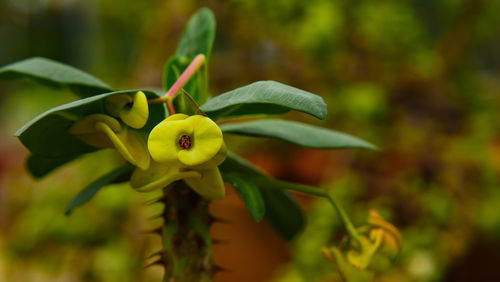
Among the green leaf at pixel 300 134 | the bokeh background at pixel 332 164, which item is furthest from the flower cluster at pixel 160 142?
the bokeh background at pixel 332 164

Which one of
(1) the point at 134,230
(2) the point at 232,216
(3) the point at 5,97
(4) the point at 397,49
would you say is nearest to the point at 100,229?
(1) the point at 134,230

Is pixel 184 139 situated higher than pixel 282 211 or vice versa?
pixel 184 139

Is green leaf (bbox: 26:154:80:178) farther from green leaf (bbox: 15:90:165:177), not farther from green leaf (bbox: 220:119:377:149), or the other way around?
green leaf (bbox: 220:119:377:149)

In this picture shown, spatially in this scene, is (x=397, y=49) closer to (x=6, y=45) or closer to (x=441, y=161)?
(x=441, y=161)

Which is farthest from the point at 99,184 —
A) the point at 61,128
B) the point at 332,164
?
the point at 332,164

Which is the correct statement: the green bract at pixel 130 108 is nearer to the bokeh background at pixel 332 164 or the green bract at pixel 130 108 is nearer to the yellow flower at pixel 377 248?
the yellow flower at pixel 377 248

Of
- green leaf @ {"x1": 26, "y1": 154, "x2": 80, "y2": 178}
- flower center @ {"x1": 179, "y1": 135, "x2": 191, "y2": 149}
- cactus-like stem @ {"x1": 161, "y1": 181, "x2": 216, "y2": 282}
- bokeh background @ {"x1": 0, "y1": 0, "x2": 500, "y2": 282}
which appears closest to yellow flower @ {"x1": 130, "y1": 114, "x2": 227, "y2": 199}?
flower center @ {"x1": 179, "y1": 135, "x2": 191, "y2": 149}

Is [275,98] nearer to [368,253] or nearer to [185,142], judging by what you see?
[185,142]
